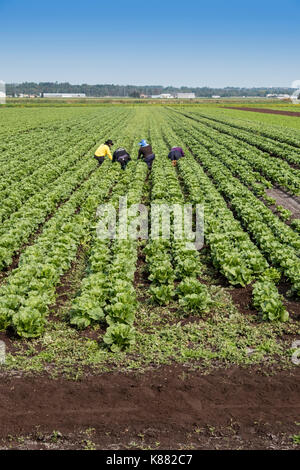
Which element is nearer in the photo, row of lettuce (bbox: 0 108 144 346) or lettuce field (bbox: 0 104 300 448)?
lettuce field (bbox: 0 104 300 448)

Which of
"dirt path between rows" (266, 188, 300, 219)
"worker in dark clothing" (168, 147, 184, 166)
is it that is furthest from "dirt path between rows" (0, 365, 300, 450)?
"worker in dark clothing" (168, 147, 184, 166)

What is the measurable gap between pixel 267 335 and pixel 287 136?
1174 inches

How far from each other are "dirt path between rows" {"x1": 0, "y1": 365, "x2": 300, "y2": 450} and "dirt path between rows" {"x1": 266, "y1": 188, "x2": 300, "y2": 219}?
396 inches

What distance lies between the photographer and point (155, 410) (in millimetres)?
6070

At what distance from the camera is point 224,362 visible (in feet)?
23.3

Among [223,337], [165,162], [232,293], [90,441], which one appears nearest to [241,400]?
[223,337]

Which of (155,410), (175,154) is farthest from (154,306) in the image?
(175,154)

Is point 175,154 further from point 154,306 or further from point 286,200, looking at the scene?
point 154,306

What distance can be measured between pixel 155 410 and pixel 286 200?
525 inches

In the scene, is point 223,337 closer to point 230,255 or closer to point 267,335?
point 267,335

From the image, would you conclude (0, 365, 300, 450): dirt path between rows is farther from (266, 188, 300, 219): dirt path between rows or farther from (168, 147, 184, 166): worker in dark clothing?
(168, 147, 184, 166): worker in dark clothing

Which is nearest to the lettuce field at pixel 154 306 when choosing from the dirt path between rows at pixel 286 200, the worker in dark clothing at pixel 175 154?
the dirt path between rows at pixel 286 200

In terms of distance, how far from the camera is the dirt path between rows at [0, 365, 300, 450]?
5547 mm

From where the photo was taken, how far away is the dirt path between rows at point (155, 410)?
5.55 m
